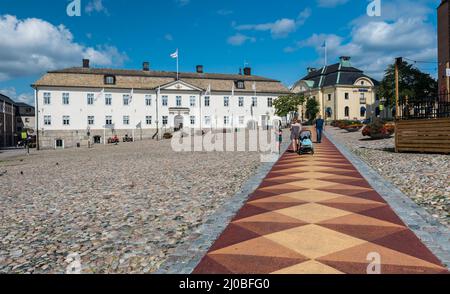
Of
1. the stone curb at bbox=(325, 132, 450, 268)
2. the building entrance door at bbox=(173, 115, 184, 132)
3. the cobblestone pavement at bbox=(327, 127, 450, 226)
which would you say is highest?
the building entrance door at bbox=(173, 115, 184, 132)

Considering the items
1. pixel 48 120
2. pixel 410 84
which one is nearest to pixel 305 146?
pixel 48 120

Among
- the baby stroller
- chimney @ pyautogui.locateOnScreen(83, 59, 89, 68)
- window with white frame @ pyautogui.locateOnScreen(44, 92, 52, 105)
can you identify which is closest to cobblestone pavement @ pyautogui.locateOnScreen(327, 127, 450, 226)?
the baby stroller

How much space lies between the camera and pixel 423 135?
13438mm

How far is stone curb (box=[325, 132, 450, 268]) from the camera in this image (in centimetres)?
371

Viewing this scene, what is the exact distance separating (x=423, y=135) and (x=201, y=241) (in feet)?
41.2

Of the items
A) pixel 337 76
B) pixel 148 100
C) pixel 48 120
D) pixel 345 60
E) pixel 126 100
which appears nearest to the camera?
pixel 48 120

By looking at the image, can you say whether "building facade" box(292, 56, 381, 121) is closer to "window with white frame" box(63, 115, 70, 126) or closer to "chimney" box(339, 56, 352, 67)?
"chimney" box(339, 56, 352, 67)

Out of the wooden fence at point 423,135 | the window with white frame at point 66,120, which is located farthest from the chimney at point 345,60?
the wooden fence at point 423,135

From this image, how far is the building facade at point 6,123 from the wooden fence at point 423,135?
2984 inches

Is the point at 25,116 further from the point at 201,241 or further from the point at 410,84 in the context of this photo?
the point at 201,241

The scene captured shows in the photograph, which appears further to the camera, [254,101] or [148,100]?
[254,101]

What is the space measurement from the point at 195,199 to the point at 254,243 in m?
3.04

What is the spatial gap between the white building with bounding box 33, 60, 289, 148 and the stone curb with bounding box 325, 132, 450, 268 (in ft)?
144
